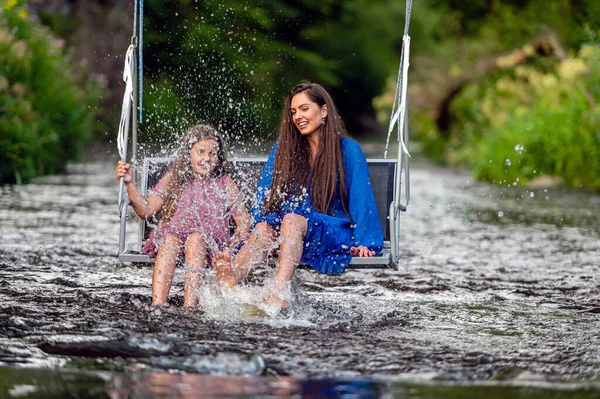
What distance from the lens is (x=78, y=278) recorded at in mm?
7805

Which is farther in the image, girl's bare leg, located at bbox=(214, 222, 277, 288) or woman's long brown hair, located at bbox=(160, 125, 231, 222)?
woman's long brown hair, located at bbox=(160, 125, 231, 222)

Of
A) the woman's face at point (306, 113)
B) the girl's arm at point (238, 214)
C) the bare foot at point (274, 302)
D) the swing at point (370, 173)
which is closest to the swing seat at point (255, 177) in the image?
the swing at point (370, 173)

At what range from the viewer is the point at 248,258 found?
631 centimetres

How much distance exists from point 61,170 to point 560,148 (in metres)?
7.71

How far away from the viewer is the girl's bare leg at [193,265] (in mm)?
6324

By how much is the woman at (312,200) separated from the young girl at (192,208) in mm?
165

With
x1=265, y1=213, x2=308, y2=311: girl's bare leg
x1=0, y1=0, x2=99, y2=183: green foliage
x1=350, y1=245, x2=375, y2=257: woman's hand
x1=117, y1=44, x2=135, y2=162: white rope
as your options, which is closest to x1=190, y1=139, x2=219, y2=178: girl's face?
x1=117, y1=44, x2=135, y2=162: white rope

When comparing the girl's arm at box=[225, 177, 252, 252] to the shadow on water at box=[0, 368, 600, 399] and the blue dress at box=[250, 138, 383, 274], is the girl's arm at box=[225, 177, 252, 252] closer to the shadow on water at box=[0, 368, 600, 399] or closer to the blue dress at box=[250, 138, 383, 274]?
the blue dress at box=[250, 138, 383, 274]

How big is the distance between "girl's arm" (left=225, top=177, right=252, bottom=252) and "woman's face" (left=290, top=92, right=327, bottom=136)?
1.61 feet

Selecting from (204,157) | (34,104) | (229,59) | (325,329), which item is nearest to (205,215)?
(204,157)

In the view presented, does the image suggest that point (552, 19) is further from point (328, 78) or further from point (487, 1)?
point (328, 78)

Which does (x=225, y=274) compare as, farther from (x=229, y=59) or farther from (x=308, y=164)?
(x=229, y=59)

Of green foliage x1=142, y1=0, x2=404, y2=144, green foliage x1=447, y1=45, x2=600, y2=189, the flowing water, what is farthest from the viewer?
green foliage x1=142, y1=0, x2=404, y2=144

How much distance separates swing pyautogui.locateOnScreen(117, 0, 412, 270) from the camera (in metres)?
6.50
